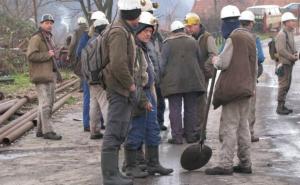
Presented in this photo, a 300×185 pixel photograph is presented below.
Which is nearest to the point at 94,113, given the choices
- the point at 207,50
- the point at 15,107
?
the point at 207,50

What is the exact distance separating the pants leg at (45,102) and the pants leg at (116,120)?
3437 millimetres

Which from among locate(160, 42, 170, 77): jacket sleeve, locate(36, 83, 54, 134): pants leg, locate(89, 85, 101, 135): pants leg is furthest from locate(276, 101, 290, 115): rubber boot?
locate(36, 83, 54, 134): pants leg

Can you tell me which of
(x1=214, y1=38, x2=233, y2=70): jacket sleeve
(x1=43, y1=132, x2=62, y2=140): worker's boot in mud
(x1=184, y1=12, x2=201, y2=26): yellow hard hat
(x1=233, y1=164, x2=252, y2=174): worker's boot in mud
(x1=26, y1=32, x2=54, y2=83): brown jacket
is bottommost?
(x1=43, y1=132, x2=62, y2=140): worker's boot in mud

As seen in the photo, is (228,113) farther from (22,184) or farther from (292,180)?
(22,184)

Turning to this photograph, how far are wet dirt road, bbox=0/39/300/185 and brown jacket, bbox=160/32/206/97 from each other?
35.4 inches

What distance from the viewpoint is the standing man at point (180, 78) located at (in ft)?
31.7

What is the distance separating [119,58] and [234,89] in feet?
5.16

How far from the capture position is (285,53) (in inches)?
491

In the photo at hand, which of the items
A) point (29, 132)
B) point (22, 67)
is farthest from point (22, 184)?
point (22, 67)

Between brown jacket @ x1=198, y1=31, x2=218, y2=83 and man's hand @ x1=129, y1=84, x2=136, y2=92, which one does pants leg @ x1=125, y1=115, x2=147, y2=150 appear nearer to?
man's hand @ x1=129, y1=84, x2=136, y2=92

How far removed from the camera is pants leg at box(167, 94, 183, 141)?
9695 millimetres

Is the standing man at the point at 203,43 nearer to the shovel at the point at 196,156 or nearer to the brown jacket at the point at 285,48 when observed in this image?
the shovel at the point at 196,156

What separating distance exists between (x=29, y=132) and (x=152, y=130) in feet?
13.1

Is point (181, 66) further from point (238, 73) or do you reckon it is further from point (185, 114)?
point (238, 73)
